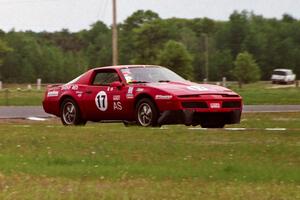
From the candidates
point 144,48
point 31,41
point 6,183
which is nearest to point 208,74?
point 144,48

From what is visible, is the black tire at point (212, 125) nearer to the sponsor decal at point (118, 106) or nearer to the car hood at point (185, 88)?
the car hood at point (185, 88)

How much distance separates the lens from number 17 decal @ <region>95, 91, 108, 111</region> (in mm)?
14167

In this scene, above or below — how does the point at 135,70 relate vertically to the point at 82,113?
above

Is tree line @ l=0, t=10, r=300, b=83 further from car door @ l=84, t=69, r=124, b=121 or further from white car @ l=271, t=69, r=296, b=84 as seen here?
car door @ l=84, t=69, r=124, b=121

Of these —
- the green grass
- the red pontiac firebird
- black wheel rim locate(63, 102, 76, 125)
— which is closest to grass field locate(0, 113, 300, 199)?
the red pontiac firebird

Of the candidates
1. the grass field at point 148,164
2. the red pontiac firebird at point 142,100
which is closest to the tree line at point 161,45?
the red pontiac firebird at point 142,100

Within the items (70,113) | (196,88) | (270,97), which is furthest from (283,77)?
(196,88)

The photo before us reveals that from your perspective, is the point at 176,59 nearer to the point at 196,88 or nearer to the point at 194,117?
the point at 196,88

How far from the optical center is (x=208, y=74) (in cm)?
12019

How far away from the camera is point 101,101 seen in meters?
14.2

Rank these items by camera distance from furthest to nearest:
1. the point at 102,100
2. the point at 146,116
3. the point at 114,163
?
1. the point at 102,100
2. the point at 146,116
3. the point at 114,163

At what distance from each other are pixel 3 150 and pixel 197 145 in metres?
2.72

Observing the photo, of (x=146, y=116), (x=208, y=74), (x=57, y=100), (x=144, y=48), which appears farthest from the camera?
(x=208, y=74)

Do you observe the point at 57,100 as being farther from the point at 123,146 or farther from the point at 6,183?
the point at 6,183
